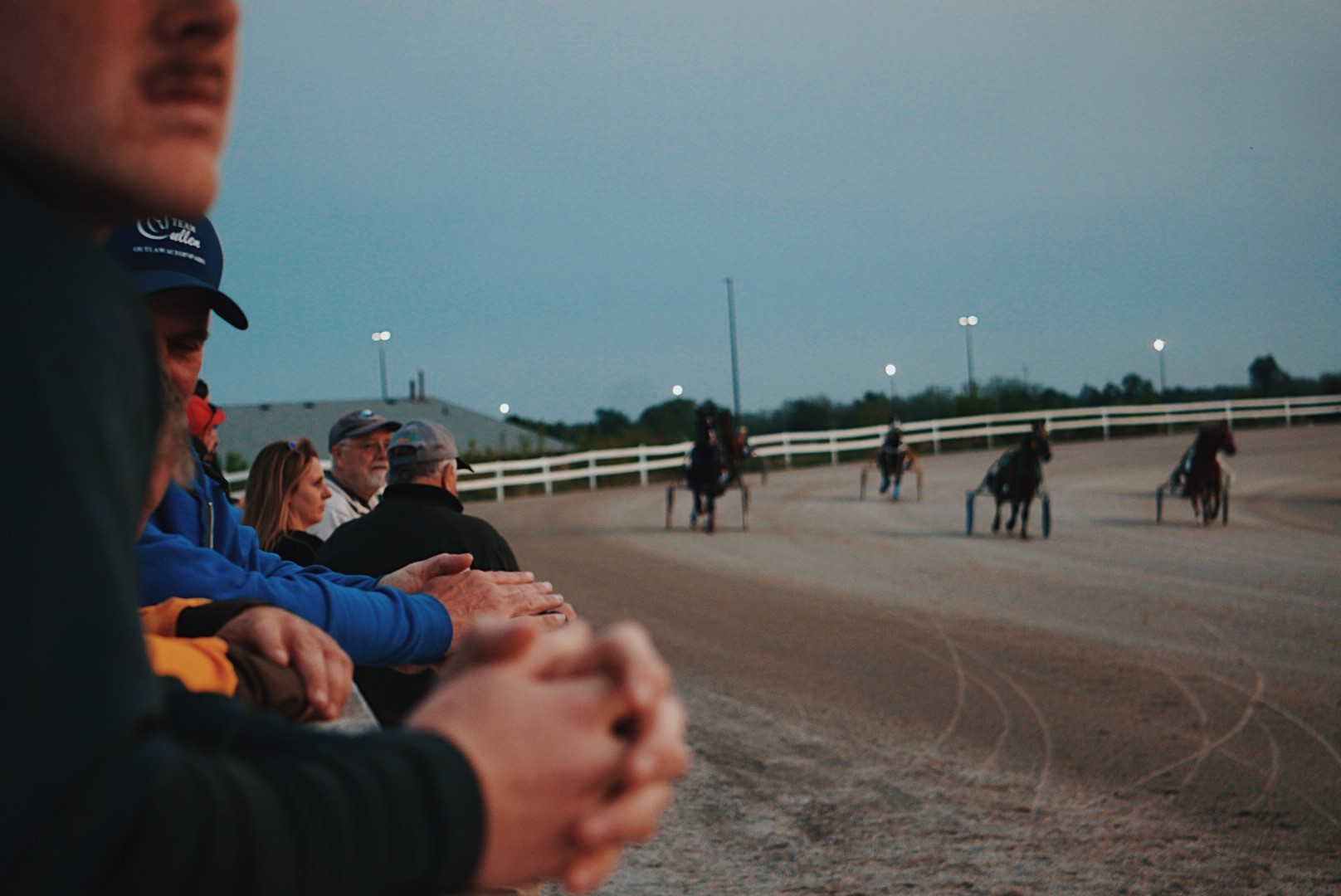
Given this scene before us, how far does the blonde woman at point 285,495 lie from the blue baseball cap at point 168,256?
277 cm

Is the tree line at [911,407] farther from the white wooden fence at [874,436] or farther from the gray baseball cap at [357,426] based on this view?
the gray baseball cap at [357,426]

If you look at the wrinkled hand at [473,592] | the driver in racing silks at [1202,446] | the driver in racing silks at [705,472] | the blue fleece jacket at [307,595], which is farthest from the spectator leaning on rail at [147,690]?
the driver in racing silks at [1202,446]

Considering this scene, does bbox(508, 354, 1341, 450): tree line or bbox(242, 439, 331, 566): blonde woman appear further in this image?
bbox(508, 354, 1341, 450): tree line

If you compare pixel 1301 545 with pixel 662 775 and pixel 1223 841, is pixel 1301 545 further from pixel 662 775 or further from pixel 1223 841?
pixel 662 775

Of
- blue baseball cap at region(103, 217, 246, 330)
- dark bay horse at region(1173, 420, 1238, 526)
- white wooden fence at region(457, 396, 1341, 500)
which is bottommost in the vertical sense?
dark bay horse at region(1173, 420, 1238, 526)

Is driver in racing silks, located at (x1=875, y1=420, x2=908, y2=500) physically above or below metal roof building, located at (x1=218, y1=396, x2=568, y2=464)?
below

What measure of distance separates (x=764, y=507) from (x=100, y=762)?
22.9m

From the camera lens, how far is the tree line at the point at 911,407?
3981 centimetres

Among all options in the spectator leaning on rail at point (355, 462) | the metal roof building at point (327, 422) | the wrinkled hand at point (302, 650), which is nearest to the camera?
the wrinkled hand at point (302, 650)

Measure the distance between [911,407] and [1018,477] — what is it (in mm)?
45822

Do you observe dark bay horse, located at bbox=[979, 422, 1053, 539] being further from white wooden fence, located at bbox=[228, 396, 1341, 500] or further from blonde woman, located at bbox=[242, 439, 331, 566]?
white wooden fence, located at bbox=[228, 396, 1341, 500]

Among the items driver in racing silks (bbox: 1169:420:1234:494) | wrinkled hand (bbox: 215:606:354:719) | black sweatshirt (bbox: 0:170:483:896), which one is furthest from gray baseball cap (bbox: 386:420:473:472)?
driver in racing silks (bbox: 1169:420:1234:494)

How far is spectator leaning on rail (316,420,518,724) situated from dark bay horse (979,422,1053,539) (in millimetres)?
14172

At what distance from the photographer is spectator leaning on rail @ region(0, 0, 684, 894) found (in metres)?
0.67
